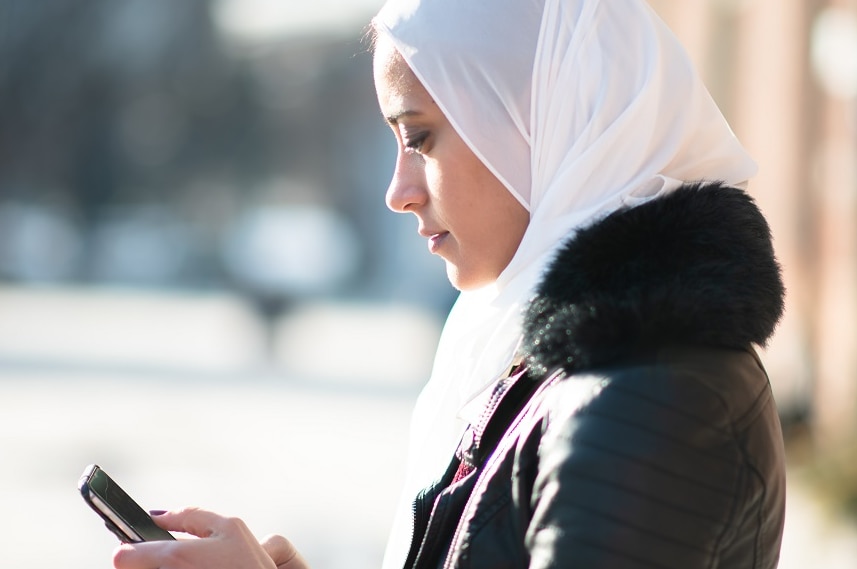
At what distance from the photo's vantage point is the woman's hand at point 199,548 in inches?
63.6

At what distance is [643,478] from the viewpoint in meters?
1.35

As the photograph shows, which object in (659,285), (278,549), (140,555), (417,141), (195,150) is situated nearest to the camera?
(659,285)

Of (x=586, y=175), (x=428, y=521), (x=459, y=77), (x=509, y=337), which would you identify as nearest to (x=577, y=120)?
(x=586, y=175)

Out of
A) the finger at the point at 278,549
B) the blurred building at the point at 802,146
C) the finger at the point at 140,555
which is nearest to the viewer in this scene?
the finger at the point at 140,555

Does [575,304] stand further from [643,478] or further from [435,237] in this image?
[435,237]

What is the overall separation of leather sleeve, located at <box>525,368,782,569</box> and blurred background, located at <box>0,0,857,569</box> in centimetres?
135

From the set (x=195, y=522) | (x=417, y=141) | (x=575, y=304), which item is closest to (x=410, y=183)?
(x=417, y=141)

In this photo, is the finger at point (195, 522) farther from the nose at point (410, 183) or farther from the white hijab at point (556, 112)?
the nose at point (410, 183)

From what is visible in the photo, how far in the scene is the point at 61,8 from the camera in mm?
32781

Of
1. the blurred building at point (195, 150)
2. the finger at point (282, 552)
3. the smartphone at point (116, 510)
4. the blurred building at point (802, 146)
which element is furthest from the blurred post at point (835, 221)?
the blurred building at point (195, 150)

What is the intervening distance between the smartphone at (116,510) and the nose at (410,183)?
627mm

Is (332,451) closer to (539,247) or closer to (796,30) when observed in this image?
(796,30)

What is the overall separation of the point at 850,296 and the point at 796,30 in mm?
2219

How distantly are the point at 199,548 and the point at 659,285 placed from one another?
2.42ft
